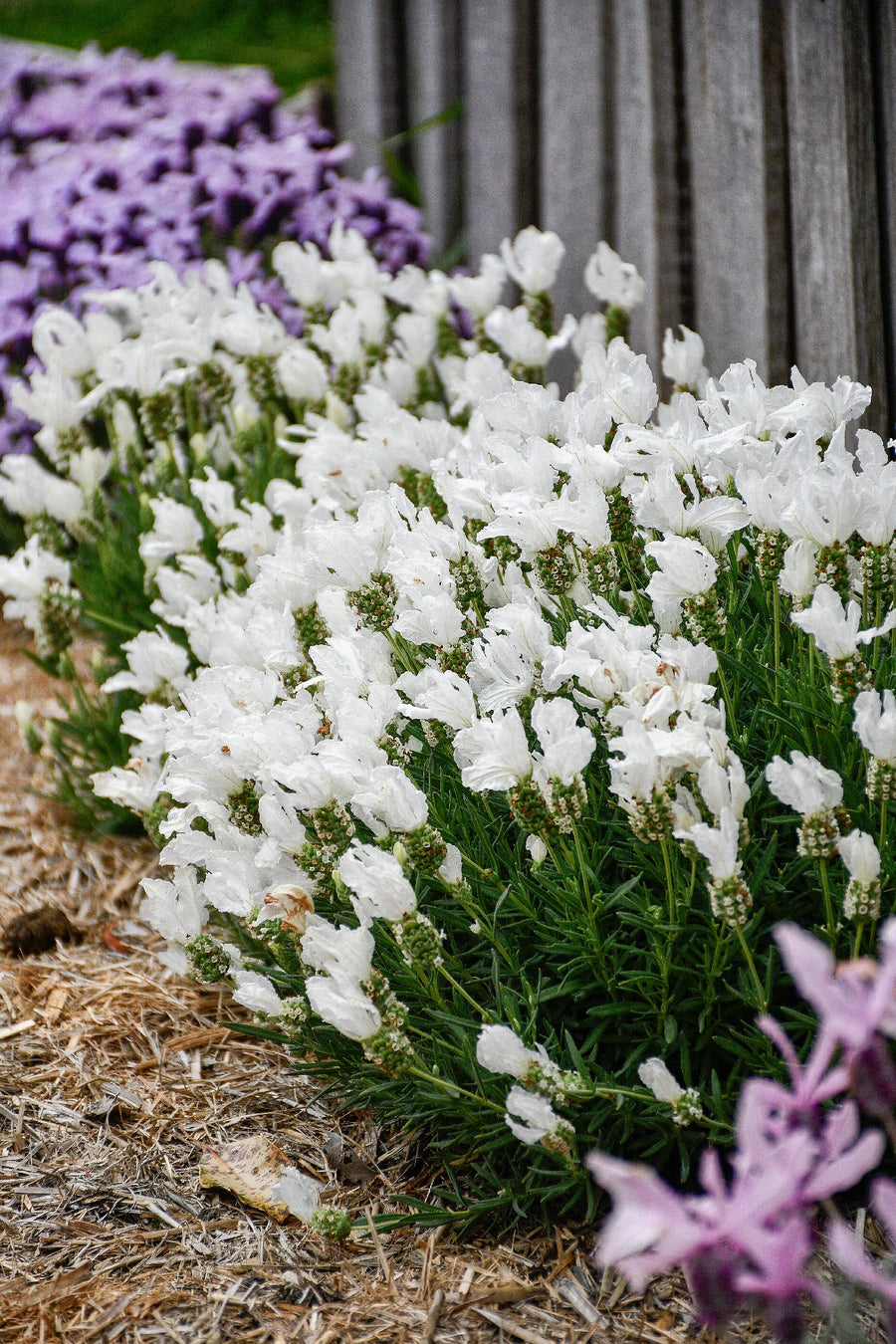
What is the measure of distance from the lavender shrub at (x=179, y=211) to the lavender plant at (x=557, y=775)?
1950 millimetres

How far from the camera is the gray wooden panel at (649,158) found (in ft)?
10.5

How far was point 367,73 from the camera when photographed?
4.70m

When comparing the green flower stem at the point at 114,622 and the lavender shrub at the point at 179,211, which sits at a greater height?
the lavender shrub at the point at 179,211

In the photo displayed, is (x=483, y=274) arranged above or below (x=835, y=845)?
above

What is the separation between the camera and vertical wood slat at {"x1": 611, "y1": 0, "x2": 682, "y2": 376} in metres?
3.20

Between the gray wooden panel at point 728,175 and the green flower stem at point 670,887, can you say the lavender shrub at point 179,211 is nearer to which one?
the gray wooden panel at point 728,175

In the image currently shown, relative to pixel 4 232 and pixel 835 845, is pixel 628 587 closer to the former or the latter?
pixel 835 845

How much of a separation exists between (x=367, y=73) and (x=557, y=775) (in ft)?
13.3

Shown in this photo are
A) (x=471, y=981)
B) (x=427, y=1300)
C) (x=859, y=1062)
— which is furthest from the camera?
(x=471, y=981)

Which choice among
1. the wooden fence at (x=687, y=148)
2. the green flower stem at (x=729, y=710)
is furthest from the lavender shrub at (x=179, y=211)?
the green flower stem at (x=729, y=710)

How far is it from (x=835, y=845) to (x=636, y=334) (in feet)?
7.47

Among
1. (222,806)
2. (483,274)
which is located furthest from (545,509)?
(483,274)

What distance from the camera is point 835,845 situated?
1507mm

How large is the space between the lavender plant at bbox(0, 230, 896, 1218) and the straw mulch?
112 millimetres
